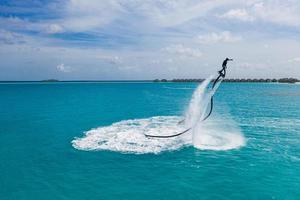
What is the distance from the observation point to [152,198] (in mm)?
19859

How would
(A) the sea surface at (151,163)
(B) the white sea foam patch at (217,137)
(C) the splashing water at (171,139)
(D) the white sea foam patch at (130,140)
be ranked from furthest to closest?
(B) the white sea foam patch at (217,137)
(C) the splashing water at (171,139)
(D) the white sea foam patch at (130,140)
(A) the sea surface at (151,163)

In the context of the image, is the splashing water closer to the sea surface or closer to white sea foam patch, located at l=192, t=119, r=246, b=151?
white sea foam patch, located at l=192, t=119, r=246, b=151

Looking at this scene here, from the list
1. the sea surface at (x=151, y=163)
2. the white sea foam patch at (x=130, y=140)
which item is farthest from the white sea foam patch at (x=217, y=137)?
the white sea foam patch at (x=130, y=140)

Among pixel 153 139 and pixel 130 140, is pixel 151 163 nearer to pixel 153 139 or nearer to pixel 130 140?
pixel 130 140

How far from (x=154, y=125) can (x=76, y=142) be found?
13.7 m

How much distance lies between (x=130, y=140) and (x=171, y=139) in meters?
4.58

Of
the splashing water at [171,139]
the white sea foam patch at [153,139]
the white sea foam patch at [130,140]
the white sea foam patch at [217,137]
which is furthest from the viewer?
the white sea foam patch at [217,137]

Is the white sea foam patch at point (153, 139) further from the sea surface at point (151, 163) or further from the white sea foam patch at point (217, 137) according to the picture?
the sea surface at point (151, 163)

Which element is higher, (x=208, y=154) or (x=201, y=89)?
(x=201, y=89)

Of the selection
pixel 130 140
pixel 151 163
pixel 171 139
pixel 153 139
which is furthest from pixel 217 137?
pixel 151 163

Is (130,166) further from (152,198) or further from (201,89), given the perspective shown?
(201,89)

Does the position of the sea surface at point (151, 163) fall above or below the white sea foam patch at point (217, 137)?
below

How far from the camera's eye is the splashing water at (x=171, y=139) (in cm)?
3100

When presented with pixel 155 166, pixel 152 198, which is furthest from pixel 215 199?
pixel 155 166
